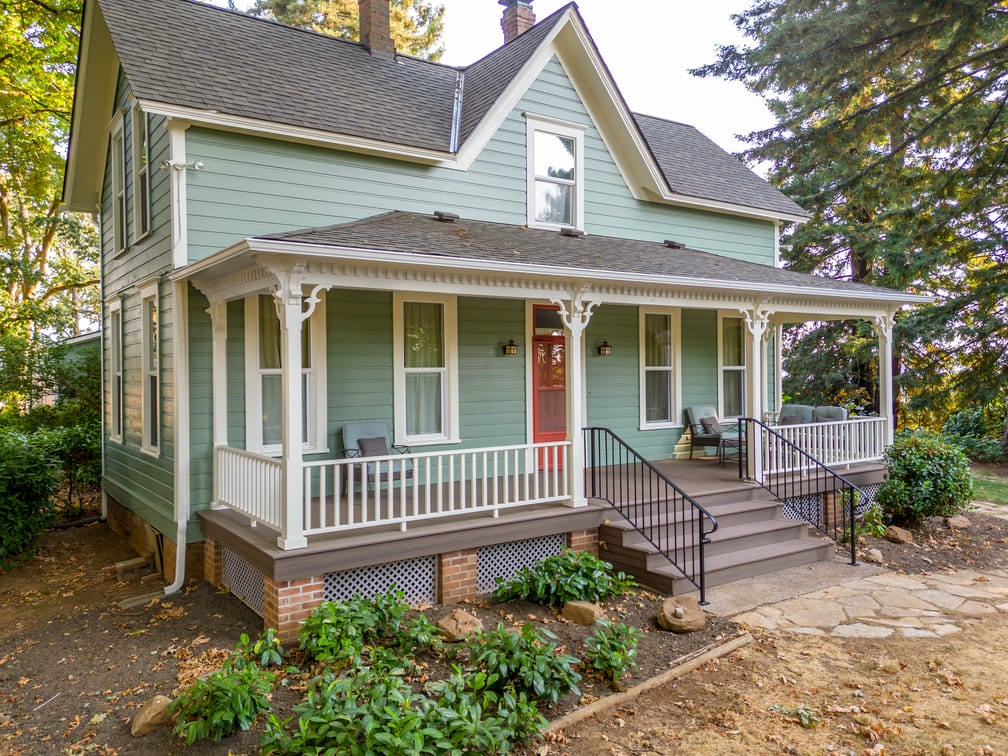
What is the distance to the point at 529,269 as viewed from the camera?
6832 millimetres

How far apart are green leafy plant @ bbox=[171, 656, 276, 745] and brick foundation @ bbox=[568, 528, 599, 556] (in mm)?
3741

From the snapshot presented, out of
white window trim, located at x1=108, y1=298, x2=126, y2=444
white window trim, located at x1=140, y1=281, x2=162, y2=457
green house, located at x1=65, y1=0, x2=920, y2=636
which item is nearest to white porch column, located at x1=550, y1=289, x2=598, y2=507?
green house, located at x1=65, y1=0, x2=920, y2=636

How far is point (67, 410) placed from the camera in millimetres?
13203

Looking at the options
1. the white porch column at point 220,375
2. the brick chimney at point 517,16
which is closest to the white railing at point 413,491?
the white porch column at point 220,375

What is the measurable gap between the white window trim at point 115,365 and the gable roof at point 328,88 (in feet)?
8.58

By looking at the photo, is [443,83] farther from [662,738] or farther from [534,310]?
[662,738]

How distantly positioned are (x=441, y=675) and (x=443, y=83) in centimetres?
857

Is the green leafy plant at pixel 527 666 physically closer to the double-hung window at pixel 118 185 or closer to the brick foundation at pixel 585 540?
the brick foundation at pixel 585 540

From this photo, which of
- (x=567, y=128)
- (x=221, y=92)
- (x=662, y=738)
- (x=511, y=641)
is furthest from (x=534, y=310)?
(x=662, y=738)

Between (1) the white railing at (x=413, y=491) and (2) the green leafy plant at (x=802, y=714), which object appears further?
(1) the white railing at (x=413, y=491)

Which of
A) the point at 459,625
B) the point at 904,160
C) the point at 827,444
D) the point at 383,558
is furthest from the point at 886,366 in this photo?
the point at 383,558

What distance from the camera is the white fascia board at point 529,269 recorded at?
5441mm

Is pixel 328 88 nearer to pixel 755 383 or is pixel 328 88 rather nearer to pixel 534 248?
pixel 534 248

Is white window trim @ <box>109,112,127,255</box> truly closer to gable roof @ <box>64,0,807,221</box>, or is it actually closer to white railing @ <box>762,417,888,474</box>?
gable roof @ <box>64,0,807,221</box>
